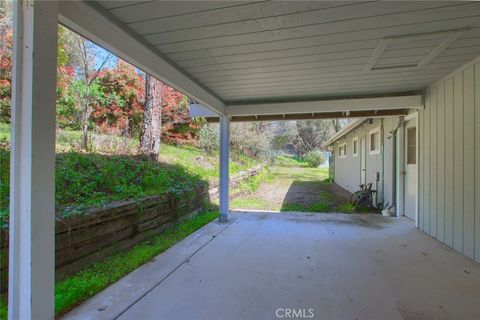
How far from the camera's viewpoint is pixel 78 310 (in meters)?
2.28

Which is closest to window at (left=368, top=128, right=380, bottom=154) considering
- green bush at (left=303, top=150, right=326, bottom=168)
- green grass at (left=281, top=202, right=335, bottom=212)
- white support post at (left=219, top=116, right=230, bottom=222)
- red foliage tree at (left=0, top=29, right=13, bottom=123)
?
green grass at (left=281, top=202, right=335, bottom=212)

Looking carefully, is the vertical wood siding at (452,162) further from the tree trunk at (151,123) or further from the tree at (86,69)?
the tree at (86,69)

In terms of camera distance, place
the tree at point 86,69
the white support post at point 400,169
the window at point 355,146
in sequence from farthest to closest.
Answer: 1. the window at point 355,146
2. the tree at point 86,69
3. the white support post at point 400,169

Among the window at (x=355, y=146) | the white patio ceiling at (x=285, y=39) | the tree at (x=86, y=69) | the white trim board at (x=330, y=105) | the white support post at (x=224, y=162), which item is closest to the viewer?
the white patio ceiling at (x=285, y=39)

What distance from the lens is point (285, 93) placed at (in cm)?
491

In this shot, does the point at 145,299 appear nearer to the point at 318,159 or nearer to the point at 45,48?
the point at 45,48

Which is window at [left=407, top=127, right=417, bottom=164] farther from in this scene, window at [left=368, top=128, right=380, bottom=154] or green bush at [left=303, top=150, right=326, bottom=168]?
green bush at [left=303, top=150, right=326, bottom=168]

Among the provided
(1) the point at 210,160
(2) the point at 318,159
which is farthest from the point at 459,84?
(2) the point at 318,159

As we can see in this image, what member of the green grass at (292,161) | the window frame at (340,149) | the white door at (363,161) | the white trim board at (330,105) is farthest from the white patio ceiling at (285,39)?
the green grass at (292,161)

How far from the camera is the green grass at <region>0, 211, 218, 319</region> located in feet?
7.77

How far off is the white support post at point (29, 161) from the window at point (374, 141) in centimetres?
774

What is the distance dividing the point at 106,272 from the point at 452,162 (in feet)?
14.9

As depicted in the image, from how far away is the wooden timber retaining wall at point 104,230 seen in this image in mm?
2594

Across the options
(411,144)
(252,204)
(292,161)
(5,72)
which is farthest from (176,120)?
(292,161)
